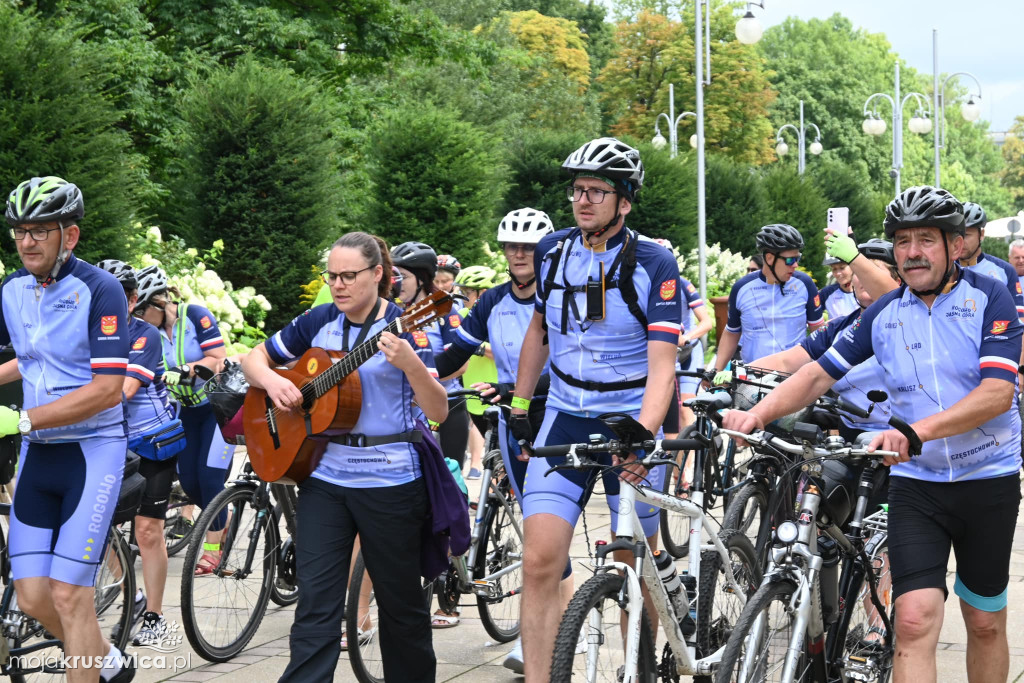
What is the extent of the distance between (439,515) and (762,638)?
4.19 feet

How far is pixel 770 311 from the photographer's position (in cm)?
1048

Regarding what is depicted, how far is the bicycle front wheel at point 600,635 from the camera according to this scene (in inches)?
154

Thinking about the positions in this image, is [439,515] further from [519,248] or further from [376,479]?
[519,248]

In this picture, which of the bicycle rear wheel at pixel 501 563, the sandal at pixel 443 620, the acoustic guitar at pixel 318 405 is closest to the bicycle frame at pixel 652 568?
the acoustic guitar at pixel 318 405

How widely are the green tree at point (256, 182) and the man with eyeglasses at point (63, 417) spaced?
532 inches

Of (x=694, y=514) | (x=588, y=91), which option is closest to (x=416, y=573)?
(x=694, y=514)

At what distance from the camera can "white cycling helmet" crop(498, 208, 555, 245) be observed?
641 cm

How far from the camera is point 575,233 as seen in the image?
16.7 feet

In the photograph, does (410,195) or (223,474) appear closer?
(223,474)

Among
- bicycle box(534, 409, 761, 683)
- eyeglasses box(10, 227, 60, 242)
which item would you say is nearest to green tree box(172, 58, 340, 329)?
eyeglasses box(10, 227, 60, 242)

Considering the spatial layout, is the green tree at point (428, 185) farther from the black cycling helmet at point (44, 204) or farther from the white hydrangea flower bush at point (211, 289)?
the black cycling helmet at point (44, 204)

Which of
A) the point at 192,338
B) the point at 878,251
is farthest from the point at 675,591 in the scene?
the point at 192,338

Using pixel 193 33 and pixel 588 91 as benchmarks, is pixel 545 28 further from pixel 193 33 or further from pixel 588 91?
pixel 193 33

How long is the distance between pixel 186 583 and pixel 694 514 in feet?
8.19
